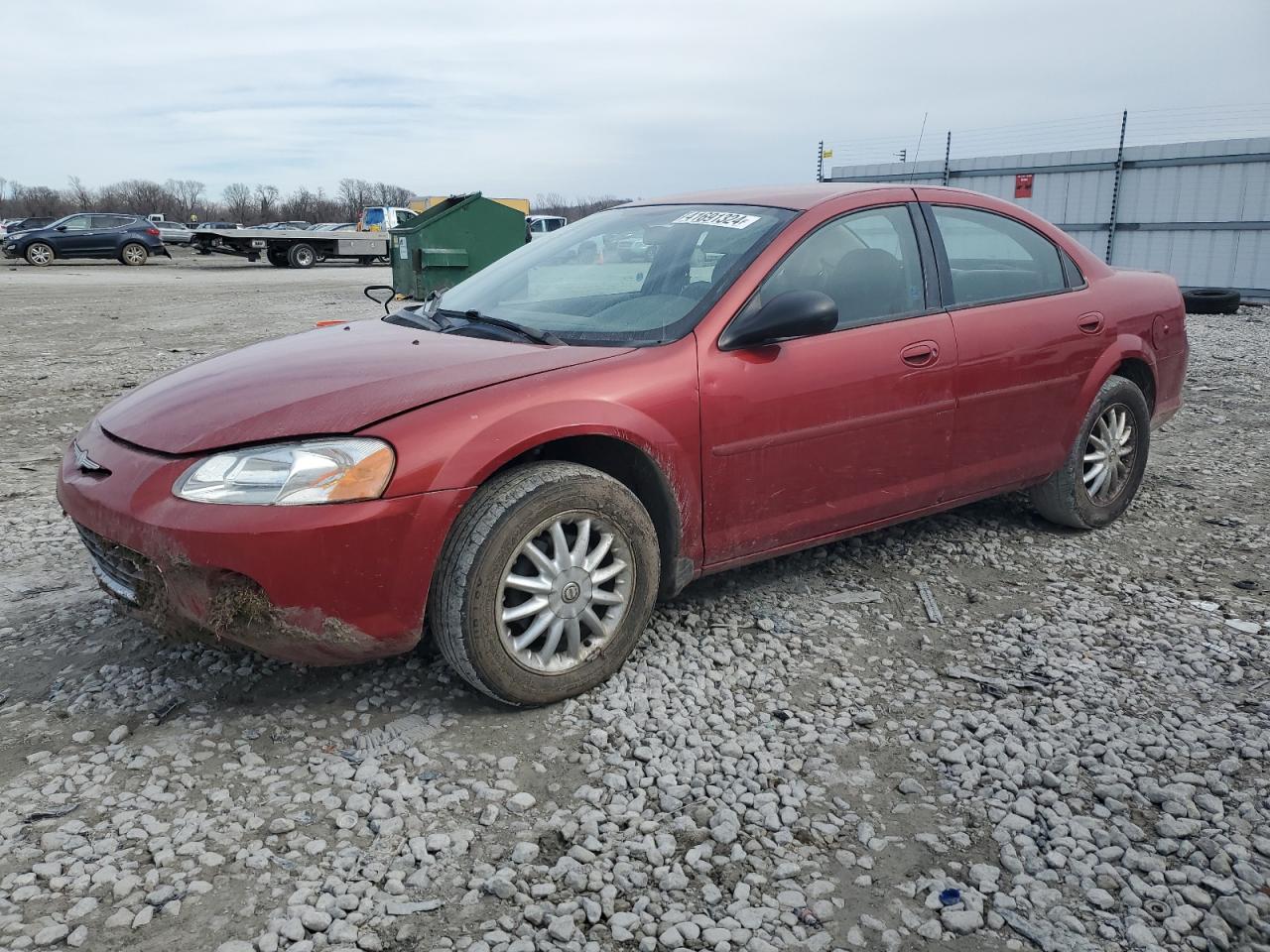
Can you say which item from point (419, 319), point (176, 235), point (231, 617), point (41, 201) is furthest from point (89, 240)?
point (41, 201)

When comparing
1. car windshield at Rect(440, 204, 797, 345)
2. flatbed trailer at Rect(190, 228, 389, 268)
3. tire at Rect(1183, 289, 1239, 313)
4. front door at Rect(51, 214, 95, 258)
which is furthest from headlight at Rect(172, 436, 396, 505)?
front door at Rect(51, 214, 95, 258)

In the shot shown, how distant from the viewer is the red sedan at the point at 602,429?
2676 mm

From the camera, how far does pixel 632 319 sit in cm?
338

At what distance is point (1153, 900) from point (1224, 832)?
1.23 feet

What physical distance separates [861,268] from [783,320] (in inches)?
28.3

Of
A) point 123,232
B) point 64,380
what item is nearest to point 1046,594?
point 64,380

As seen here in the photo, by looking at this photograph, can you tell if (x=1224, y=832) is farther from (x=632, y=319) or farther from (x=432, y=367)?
(x=432, y=367)

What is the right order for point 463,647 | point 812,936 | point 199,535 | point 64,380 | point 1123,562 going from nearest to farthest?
1. point 812,936
2. point 199,535
3. point 463,647
4. point 1123,562
5. point 64,380

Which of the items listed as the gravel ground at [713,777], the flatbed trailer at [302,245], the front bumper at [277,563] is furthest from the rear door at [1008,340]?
the flatbed trailer at [302,245]

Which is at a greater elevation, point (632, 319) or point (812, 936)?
point (632, 319)

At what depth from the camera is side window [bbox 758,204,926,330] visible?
3.53 m

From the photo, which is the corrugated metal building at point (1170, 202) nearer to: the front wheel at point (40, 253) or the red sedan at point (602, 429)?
the red sedan at point (602, 429)

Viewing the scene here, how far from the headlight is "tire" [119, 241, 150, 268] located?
3082 cm

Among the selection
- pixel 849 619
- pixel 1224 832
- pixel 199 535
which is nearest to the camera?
pixel 1224 832
